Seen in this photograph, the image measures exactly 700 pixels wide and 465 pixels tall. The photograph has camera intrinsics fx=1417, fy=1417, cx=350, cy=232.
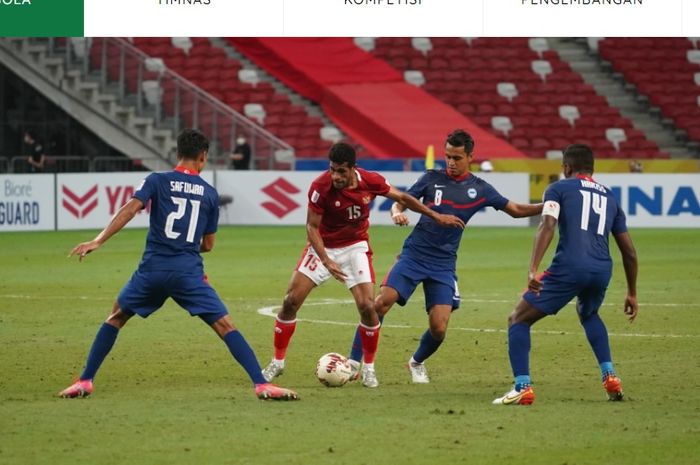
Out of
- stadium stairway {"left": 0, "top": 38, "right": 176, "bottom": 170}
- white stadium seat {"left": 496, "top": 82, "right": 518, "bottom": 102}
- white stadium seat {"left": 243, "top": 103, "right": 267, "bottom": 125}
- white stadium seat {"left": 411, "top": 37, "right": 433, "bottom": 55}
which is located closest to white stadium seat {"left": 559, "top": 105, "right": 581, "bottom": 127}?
white stadium seat {"left": 496, "top": 82, "right": 518, "bottom": 102}

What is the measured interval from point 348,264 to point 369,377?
0.97 m

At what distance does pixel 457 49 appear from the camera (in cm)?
4353

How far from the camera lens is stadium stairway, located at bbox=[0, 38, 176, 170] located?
35625mm

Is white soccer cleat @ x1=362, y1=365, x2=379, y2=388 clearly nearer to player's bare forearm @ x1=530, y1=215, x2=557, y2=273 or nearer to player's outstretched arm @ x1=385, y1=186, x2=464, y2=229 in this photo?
player's outstretched arm @ x1=385, y1=186, x2=464, y2=229

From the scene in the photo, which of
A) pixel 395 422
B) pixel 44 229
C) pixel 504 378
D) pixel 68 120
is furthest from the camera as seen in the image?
pixel 68 120

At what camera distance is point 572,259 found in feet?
34.0

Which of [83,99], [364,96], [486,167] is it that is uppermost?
[83,99]

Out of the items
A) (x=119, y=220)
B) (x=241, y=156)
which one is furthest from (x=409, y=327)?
(x=241, y=156)

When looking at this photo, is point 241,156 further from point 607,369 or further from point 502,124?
point 607,369

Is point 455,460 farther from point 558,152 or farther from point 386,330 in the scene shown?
point 558,152

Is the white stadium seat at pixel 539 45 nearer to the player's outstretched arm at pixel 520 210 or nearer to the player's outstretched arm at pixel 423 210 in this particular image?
the player's outstretched arm at pixel 520 210

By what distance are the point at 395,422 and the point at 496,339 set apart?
5.24m

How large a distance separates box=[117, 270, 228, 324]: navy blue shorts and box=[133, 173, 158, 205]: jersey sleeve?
556mm

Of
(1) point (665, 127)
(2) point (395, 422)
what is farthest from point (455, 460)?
(1) point (665, 127)
